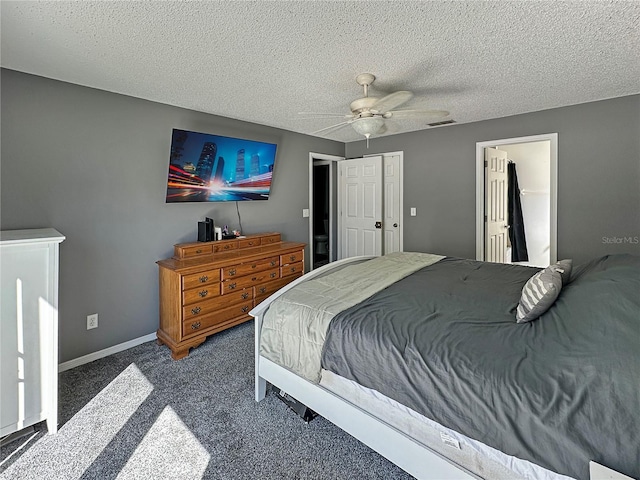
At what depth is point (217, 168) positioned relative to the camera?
347 cm

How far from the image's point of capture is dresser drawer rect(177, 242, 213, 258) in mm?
3095

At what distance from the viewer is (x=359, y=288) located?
2164mm

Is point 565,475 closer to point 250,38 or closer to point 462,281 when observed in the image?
point 462,281

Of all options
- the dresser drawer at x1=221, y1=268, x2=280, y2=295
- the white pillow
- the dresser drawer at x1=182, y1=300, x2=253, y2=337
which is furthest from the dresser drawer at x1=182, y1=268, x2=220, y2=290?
the white pillow

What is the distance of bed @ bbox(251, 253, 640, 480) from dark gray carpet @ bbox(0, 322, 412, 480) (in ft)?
0.72

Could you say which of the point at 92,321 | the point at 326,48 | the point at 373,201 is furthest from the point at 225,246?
the point at 373,201

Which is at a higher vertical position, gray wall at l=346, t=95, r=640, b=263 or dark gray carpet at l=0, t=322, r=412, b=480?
gray wall at l=346, t=95, r=640, b=263

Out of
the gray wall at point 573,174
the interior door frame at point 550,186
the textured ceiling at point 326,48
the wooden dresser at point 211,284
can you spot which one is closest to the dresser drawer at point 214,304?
the wooden dresser at point 211,284

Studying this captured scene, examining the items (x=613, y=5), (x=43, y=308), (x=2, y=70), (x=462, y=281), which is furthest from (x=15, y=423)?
(x=613, y=5)

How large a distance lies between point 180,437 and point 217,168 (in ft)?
8.36

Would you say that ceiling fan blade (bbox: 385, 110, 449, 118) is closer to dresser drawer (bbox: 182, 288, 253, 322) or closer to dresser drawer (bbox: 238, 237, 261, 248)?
dresser drawer (bbox: 238, 237, 261, 248)

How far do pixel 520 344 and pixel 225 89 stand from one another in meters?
2.84

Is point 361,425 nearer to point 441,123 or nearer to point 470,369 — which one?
point 470,369

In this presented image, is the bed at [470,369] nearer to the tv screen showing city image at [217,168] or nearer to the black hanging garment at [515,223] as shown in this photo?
the tv screen showing city image at [217,168]
